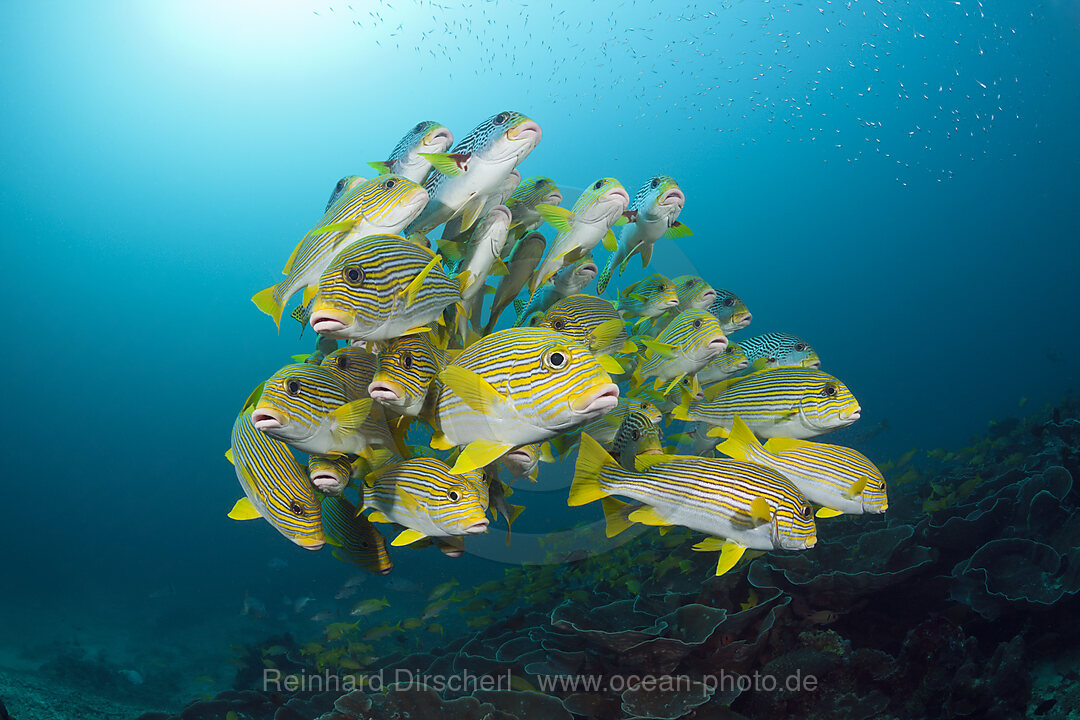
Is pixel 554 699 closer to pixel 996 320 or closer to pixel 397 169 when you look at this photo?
pixel 397 169

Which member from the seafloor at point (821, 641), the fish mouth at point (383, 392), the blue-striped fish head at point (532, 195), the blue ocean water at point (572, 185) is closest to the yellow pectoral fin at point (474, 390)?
the fish mouth at point (383, 392)

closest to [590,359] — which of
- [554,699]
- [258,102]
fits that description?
[554,699]

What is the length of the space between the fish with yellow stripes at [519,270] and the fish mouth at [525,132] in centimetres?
71

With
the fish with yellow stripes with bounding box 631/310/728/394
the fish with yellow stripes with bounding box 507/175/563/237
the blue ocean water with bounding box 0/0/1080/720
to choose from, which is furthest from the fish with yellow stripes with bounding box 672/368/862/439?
the blue ocean water with bounding box 0/0/1080/720

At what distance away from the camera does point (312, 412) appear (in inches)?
67.6

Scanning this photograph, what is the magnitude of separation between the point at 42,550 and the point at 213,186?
45516mm

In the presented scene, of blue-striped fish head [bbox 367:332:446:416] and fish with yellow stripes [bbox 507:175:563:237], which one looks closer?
blue-striped fish head [bbox 367:332:446:416]

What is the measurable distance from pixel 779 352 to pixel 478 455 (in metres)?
2.80

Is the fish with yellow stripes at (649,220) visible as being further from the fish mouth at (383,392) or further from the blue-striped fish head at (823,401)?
the fish mouth at (383,392)

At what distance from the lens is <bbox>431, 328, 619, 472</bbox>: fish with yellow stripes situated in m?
1.37

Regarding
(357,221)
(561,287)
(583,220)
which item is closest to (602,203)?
(583,220)

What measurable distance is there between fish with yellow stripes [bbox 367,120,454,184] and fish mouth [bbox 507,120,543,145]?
366 mm

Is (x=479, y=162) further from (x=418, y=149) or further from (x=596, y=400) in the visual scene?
(x=596, y=400)

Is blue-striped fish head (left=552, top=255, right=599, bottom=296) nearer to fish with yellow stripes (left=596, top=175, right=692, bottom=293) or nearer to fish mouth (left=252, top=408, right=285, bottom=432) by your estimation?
fish with yellow stripes (left=596, top=175, right=692, bottom=293)
